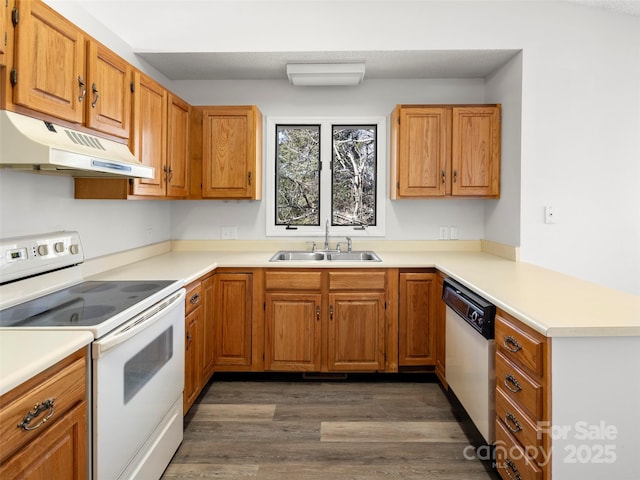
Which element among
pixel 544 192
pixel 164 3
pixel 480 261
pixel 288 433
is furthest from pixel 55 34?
pixel 544 192

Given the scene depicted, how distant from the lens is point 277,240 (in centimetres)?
364

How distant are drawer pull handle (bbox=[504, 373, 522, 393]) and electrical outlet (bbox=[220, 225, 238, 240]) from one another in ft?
8.17

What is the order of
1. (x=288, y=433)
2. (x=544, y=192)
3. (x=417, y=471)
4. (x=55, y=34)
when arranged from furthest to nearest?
(x=544, y=192)
(x=288, y=433)
(x=417, y=471)
(x=55, y=34)

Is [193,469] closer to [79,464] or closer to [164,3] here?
[79,464]

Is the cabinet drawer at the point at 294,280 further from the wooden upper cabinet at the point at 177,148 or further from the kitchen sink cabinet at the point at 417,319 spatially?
the wooden upper cabinet at the point at 177,148

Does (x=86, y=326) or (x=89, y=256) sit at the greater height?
(x=89, y=256)

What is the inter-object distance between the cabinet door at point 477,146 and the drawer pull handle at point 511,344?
168 cm

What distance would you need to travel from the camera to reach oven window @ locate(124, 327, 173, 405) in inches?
62.9

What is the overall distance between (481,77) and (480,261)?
1633mm

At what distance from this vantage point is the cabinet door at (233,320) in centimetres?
301

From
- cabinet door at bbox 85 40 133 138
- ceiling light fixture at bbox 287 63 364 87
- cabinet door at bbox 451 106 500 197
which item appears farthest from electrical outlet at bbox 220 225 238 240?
cabinet door at bbox 451 106 500 197

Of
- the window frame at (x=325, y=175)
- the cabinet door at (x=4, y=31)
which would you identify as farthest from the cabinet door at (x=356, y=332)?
the cabinet door at (x=4, y=31)

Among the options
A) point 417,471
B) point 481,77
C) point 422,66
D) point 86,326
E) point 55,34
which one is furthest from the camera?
point 481,77

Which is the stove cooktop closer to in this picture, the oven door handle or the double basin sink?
the oven door handle
